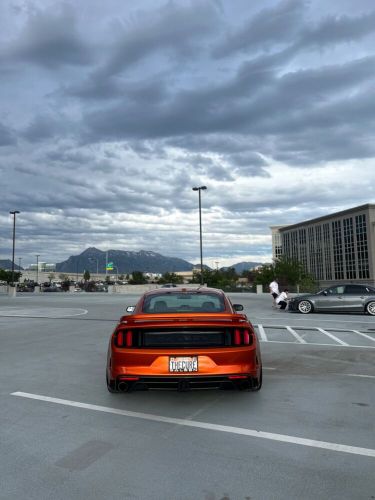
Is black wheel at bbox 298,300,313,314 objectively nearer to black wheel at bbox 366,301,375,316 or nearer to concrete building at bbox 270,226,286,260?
black wheel at bbox 366,301,375,316

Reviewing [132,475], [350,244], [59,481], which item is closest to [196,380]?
[132,475]

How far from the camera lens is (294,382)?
22.3 feet

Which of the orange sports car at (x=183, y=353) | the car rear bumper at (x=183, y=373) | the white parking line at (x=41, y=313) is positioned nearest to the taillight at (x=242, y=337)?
the orange sports car at (x=183, y=353)

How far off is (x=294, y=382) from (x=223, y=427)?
242cm

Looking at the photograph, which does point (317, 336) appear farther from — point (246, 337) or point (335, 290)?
point (335, 290)

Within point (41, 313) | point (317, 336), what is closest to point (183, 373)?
point (317, 336)

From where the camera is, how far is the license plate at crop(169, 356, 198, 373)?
511cm

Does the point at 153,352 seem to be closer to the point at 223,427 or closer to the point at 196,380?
the point at 196,380

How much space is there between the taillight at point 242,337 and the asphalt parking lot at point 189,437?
2.61ft

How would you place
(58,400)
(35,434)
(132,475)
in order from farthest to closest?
(58,400)
(35,434)
(132,475)

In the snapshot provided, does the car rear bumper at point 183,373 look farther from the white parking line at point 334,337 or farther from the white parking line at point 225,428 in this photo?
the white parking line at point 334,337

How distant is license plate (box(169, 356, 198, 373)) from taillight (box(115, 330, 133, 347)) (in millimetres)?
578

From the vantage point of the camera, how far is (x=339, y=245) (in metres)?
110

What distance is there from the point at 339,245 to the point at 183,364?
11125 cm
